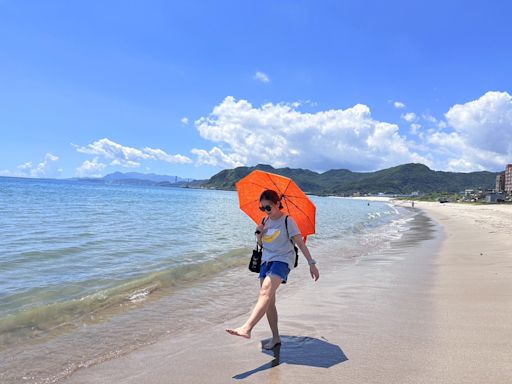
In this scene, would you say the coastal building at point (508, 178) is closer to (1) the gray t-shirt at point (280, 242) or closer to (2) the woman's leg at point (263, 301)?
(1) the gray t-shirt at point (280, 242)

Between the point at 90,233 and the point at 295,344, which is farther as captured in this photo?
the point at 90,233

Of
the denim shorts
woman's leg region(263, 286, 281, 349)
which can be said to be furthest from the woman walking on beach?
woman's leg region(263, 286, 281, 349)

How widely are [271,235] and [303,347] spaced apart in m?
1.54

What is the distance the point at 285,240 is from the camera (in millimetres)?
4863

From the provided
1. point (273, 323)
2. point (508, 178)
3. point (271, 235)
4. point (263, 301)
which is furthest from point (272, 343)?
point (508, 178)

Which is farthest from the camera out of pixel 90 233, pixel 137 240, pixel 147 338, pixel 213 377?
pixel 90 233

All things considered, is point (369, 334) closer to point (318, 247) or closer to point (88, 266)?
point (88, 266)

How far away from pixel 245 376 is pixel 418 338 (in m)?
2.45

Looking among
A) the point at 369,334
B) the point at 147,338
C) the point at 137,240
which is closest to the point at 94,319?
the point at 147,338

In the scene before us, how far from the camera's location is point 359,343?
207 inches

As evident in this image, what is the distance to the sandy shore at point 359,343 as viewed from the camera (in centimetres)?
427

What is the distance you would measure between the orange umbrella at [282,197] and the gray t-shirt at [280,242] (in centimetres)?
51

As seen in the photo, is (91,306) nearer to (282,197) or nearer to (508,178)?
(282,197)

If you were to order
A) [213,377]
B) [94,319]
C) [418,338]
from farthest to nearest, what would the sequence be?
1. [94,319]
2. [418,338]
3. [213,377]
